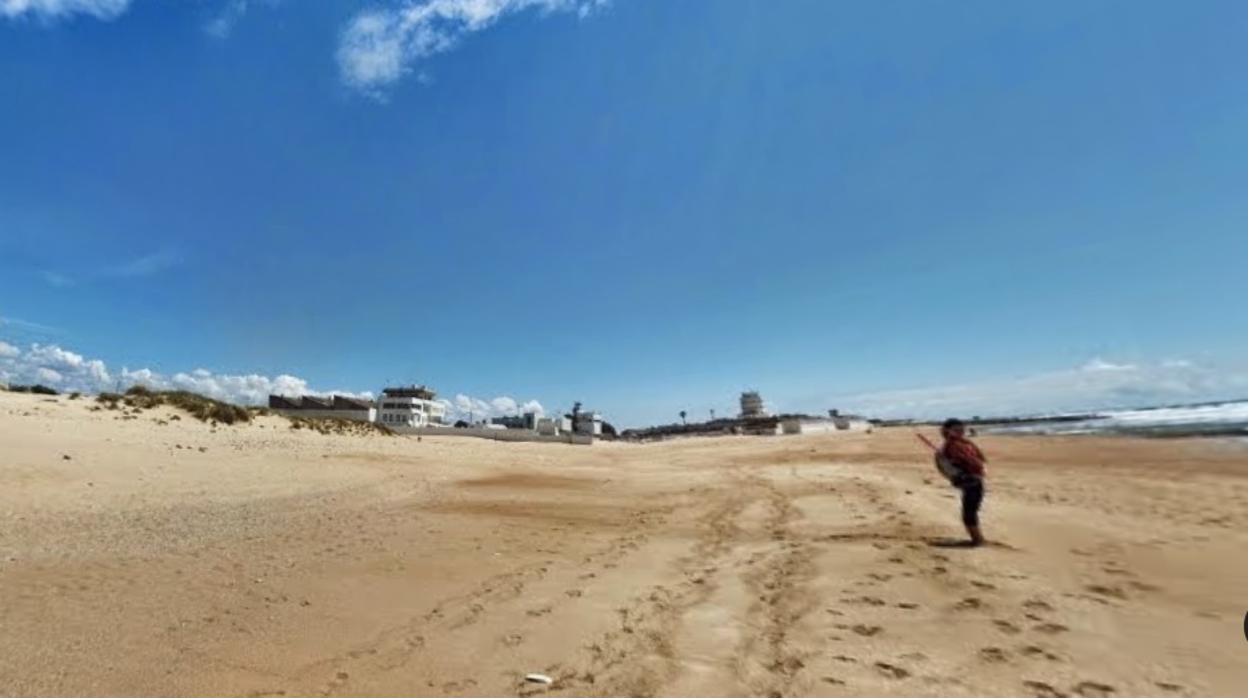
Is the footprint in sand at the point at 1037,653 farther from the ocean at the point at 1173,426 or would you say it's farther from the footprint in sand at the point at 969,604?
the ocean at the point at 1173,426

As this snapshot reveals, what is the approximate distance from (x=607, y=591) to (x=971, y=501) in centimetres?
619

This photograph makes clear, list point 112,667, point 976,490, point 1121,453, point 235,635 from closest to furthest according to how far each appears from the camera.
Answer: point 112,667 < point 235,635 < point 976,490 < point 1121,453

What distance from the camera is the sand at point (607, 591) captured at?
5.27 m

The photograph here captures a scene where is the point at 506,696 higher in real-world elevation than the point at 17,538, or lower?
lower

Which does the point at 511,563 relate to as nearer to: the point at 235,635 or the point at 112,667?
the point at 235,635

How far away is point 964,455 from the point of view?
11211mm

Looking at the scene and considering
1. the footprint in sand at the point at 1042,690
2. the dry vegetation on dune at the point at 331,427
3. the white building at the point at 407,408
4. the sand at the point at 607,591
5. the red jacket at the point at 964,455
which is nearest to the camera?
the footprint in sand at the point at 1042,690

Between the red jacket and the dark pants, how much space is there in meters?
0.22

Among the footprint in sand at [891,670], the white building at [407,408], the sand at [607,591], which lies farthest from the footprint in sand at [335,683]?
the white building at [407,408]

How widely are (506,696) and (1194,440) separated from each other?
37563 millimetres

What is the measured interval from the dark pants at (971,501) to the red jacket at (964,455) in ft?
0.72

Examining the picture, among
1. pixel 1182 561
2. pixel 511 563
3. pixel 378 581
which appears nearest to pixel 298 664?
pixel 378 581

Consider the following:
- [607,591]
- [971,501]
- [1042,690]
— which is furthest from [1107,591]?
[607,591]

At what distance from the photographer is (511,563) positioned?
945cm
